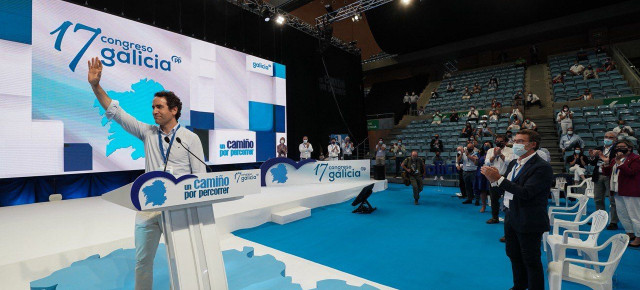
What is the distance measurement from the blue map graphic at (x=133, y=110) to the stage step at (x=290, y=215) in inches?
153

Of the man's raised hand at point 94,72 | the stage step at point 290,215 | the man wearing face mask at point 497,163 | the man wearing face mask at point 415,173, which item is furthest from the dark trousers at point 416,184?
the man's raised hand at point 94,72

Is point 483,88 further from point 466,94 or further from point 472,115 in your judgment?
point 472,115

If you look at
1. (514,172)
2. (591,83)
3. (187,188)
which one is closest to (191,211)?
(187,188)

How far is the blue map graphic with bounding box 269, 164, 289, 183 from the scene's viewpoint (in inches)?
305

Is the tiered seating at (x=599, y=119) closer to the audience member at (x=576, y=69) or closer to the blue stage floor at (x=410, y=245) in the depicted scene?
the audience member at (x=576, y=69)

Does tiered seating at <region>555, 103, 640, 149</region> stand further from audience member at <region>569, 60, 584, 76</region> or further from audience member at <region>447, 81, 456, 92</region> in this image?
audience member at <region>447, 81, 456, 92</region>

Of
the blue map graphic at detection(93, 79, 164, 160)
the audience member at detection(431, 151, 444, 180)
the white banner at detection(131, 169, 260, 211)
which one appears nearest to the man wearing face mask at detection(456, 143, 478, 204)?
the audience member at detection(431, 151, 444, 180)

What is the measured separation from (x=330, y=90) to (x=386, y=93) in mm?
7336

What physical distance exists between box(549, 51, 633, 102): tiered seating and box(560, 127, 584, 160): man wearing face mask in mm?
3915

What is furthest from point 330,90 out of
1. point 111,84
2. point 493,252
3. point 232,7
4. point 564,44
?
point 564,44

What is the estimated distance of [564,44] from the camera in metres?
15.4

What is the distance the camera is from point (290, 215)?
520 centimetres

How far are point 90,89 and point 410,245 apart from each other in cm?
695

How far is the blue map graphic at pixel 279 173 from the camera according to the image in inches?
305
